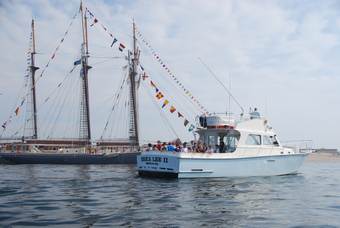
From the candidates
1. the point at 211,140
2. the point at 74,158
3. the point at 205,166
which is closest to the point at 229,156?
the point at 205,166

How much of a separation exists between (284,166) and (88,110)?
37643 mm

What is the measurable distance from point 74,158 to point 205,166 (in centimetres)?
3223

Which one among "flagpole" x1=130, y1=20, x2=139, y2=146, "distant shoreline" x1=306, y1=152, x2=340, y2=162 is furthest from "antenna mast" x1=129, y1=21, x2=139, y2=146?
"distant shoreline" x1=306, y1=152, x2=340, y2=162

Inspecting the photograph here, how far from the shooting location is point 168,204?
1622 centimetres

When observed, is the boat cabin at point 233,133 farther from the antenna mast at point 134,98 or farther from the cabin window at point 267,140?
the antenna mast at point 134,98

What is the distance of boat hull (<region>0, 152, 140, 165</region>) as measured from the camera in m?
55.3

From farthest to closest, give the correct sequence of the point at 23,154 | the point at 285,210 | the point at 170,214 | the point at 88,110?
the point at 88,110
the point at 23,154
the point at 285,210
the point at 170,214

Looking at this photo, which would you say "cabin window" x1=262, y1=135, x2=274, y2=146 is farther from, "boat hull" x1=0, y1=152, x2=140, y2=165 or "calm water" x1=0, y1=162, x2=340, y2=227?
"boat hull" x1=0, y1=152, x2=140, y2=165

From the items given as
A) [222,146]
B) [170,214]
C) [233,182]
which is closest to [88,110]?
[222,146]

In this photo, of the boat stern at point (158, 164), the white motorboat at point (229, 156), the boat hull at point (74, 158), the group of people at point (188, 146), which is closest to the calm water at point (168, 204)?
the boat stern at point (158, 164)

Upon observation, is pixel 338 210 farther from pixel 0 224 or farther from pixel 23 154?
pixel 23 154

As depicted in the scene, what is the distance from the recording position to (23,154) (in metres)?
55.7

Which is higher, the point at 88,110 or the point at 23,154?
the point at 88,110

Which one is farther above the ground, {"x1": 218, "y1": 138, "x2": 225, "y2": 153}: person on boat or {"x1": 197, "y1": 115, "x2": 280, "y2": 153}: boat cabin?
{"x1": 197, "y1": 115, "x2": 280, "y2": 153}: boat cabin
